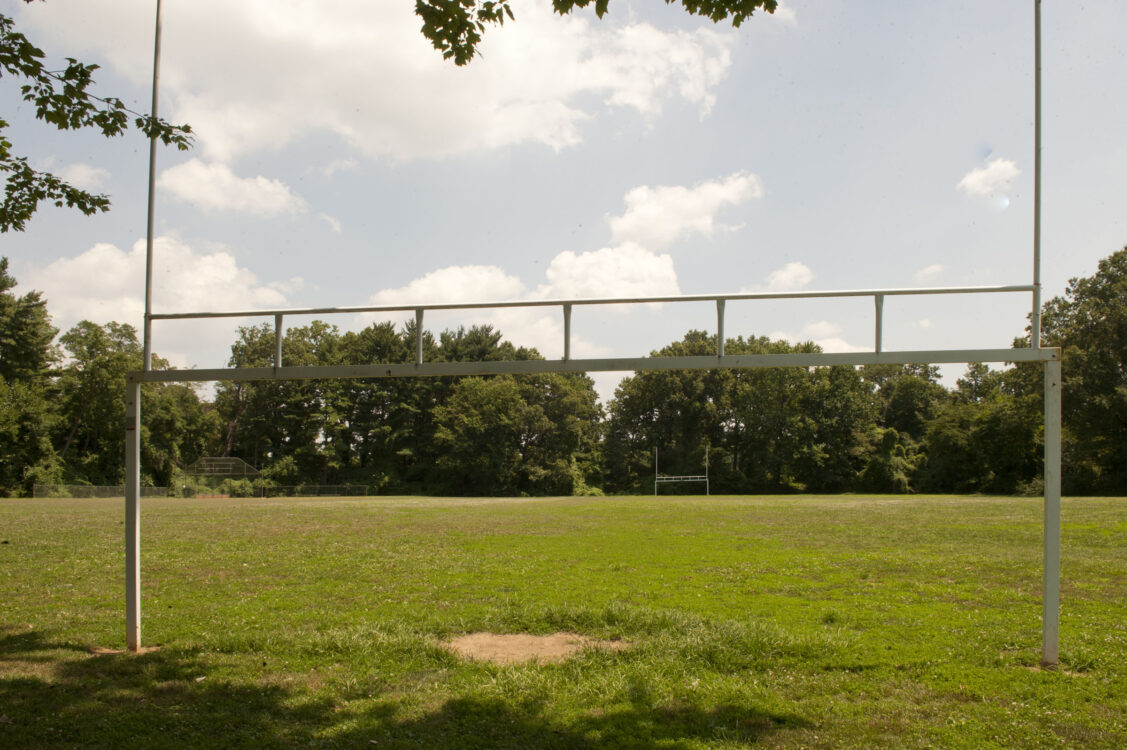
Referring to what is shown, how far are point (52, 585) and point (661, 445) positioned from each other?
238 ft

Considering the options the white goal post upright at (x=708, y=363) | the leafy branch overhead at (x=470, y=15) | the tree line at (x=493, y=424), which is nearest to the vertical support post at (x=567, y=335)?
the white goal post upright at (x=708, y=363)

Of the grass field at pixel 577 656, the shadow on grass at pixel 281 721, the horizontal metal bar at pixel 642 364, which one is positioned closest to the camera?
the shadow on grass at pixel 281 721

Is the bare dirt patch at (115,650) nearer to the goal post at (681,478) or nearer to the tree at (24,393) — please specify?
the tree at (24,393)

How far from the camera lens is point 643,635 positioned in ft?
32.3

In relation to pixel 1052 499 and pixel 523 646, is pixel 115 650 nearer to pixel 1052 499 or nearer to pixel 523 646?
pixel 523 646

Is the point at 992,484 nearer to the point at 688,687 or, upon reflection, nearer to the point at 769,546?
the point at 769,546

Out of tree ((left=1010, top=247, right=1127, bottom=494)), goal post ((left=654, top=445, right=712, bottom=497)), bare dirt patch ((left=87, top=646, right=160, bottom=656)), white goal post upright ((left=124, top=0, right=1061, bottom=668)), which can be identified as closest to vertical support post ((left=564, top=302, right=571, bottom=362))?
white goal post upright ((left=124, top=0, right=1061, bottom=668))

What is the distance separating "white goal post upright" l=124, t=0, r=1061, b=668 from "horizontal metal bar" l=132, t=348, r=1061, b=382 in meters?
0.01

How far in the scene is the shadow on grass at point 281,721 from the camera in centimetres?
625

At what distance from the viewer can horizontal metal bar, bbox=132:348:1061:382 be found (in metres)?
7.98

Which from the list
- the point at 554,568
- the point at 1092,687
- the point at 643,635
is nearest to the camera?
the point at 1092,687

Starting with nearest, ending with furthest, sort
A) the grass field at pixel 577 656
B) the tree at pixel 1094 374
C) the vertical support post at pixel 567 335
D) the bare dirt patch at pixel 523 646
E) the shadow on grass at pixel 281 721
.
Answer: the shadow on grass at pixel 281 721 < the grass field at pixel 577 656 < the vertical support post at pixel 567 335 < the bare dirt patch at pixel 523 646 < the tree at pixel 1094 374

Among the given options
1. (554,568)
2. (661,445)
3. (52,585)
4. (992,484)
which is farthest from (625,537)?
(661,445)

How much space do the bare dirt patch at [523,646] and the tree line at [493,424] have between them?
55.9 meters
